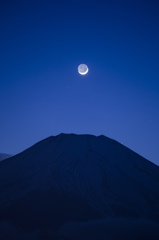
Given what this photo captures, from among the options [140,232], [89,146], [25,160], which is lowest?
[140,232]

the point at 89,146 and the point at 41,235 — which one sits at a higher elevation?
the point at 89,146

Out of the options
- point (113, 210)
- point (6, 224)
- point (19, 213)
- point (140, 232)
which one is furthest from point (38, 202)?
point (140, 232)

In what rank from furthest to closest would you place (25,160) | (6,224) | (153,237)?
(25,160), (6,224), (153,237)

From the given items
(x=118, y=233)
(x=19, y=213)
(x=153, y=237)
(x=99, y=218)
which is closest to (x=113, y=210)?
(x=99, y=218)

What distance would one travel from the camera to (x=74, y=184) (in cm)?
2017

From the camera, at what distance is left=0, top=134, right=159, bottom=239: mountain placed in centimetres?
1562

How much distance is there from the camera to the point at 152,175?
80.4 feet

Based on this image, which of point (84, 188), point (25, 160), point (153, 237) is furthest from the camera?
point (25, 160)

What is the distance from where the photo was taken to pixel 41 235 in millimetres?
13000

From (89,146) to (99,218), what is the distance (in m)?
13.2

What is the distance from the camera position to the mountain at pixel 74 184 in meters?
15.6

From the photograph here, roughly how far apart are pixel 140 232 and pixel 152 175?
1214 centimetres

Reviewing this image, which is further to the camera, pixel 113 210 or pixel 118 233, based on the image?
pixel 113 210

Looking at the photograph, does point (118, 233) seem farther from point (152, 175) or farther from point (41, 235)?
point (152, 175)
